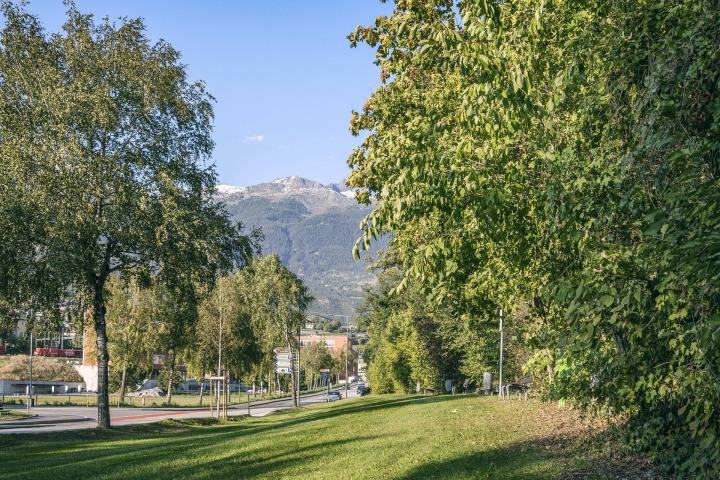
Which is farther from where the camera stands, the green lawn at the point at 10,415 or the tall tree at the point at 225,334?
the tall tree at the point at 225,334

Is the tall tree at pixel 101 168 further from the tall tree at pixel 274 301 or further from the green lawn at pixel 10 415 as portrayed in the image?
the tall tree at pixel 274 301

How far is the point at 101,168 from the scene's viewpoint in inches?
991

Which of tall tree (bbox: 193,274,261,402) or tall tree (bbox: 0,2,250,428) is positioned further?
tall tree (bbox: 193,274,261,402)

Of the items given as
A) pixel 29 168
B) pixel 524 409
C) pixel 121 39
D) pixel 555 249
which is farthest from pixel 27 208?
pixel 555 249

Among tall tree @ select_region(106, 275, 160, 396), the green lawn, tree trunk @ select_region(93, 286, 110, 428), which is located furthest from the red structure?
tree trunk @ select_region(93, 286, 110, 428)

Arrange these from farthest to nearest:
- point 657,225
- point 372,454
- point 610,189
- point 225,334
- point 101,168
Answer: point 225,334 < point 101,168 < point 372,454 < point 610,189 < point 657,225

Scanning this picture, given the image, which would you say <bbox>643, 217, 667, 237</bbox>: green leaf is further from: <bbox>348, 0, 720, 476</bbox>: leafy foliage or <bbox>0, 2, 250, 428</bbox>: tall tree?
<bbox>0, 2, 250, 428</bbox>: tall tree

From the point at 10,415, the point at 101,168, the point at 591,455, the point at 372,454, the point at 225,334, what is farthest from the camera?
the point at 225,334

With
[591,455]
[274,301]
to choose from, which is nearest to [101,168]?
[591,455]

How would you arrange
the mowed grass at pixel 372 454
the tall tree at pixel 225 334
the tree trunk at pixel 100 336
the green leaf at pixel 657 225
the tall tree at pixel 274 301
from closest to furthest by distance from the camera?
1. the green leaf at pixel 657 225
2. the mowed grass at pixel 372 454
3. the tree trunk at pixel 100 336
4. the tall tree at pixel 225 334
5. the tall tree at pixel 274 301

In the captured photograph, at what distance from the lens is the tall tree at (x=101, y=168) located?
23594 millimetres

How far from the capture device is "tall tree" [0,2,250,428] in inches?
929

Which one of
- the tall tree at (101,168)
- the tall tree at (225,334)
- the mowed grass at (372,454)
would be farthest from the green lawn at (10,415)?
the mowed grass at (372,454)

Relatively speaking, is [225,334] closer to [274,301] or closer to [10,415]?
[274,301]
